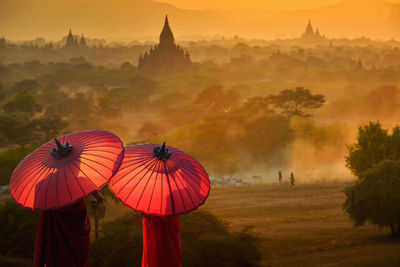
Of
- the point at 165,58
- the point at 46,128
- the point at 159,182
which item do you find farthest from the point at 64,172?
the point at 165,58

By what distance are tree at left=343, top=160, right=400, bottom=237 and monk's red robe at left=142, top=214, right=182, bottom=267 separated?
1094 cm

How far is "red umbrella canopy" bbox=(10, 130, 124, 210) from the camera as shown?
3.86 m

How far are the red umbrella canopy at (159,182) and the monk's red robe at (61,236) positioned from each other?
1.48ft

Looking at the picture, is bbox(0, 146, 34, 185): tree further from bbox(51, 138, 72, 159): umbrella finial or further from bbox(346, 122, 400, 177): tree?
bbox(51, 138, 72, 159): umbrella finial

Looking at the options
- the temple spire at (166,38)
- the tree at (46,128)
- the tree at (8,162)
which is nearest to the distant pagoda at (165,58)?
the temple spire at (166,38)

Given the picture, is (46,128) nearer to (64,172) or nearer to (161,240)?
(64,172)

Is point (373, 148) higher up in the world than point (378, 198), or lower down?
higher up

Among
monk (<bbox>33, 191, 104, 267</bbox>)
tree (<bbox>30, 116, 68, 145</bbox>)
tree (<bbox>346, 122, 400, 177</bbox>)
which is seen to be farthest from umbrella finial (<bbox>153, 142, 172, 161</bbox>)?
tree (<bbox>30, 116, 68, 145</bbox>)

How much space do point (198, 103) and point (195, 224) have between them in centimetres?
4042

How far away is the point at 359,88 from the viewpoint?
64875 millimetres

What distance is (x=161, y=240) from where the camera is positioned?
417cm

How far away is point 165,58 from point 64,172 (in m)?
74.7

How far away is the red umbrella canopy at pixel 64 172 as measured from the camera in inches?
152

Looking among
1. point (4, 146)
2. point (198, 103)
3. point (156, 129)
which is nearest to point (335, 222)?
point (4, 146)
